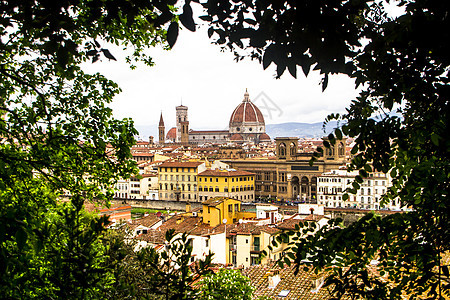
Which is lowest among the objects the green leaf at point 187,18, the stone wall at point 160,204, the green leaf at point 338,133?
the stone wall at point 160,204

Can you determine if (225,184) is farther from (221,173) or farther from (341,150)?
(341,150)

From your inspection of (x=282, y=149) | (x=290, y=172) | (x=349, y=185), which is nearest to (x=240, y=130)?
(x=282, y=149)

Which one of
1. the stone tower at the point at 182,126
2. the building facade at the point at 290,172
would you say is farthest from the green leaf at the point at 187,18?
the stone tower at the point at 182,126

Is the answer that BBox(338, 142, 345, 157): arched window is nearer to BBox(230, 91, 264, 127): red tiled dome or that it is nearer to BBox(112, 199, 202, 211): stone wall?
BBox(112, 199, 202, 211): stone wall

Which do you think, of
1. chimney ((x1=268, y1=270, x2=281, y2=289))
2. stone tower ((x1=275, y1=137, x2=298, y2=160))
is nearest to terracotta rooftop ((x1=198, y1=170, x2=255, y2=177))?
stone tower ((x1=275, y1=137, x2=298, y2=160))

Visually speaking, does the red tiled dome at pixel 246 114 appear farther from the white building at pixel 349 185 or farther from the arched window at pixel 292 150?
the white building at pixel 349 185

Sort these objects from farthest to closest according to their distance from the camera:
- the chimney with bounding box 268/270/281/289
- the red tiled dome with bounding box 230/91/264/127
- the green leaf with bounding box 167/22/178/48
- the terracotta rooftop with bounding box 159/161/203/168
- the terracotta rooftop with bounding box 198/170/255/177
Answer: the red tiled dome with bounding box 230/91/264/127
the terracotta rooftop with bounding box 159/161/203/168
the terracotta rooftop with bounding box 198/170/255/177
the chimney with bounding box 268/270/281/289
the green leaf with bounding box 167/22/178/48

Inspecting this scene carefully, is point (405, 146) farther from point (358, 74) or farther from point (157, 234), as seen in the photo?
point (157, 234)
